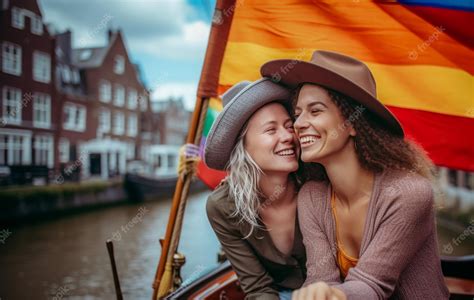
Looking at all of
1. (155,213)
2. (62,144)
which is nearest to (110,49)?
(62,144)

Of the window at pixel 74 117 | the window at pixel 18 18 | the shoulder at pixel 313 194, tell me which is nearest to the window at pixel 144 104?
the window at pixel 74 117

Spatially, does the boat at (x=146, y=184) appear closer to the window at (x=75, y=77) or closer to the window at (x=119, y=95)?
the window at (x=119, y=95)

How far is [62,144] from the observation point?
23.6m

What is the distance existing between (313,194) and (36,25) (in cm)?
2272

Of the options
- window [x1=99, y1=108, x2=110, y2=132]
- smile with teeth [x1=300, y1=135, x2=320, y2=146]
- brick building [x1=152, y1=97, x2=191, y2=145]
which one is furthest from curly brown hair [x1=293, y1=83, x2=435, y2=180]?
brick building [x1=152, y1=97, x2=191, y2=145]

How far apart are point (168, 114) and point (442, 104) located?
128ft

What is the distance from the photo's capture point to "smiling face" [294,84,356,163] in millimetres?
1537

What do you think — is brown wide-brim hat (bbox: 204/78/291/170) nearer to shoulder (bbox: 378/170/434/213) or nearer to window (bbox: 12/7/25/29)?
shoulder (bbox: 378/170/434/213)

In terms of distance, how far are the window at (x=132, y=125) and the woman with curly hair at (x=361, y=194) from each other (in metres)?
30.1

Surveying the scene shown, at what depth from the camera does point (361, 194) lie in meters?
1.57

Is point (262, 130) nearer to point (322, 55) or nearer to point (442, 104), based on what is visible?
point (322, 55)

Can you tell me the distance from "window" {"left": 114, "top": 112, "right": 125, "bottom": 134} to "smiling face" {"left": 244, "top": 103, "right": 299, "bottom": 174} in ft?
93.7

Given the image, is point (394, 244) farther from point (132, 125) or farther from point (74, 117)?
point (132, 125)

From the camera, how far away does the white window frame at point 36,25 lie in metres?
20.9
